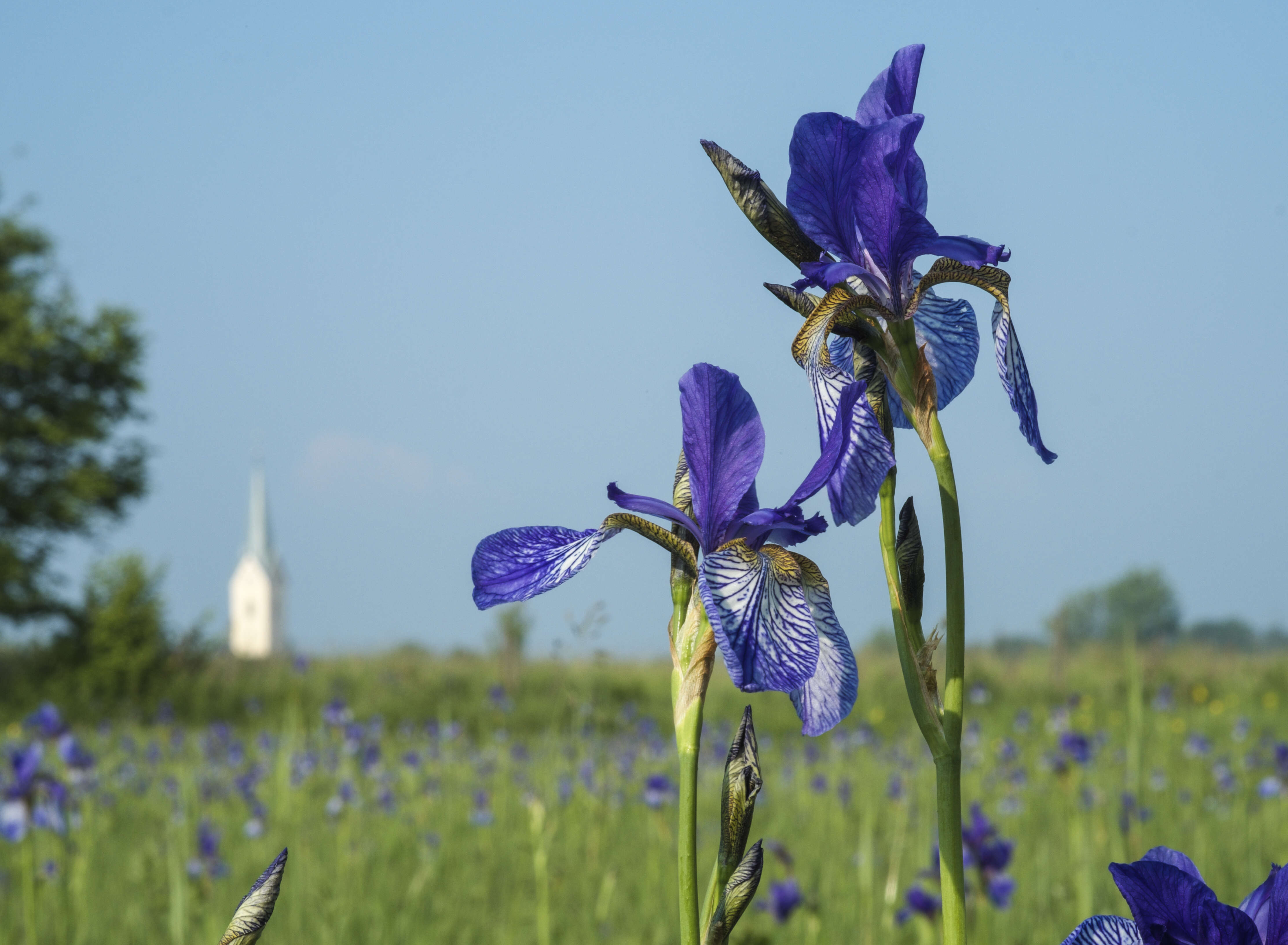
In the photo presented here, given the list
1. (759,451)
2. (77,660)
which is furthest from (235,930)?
(77,660)

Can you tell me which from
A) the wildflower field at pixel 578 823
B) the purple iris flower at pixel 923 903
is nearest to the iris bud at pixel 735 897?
the wildflower field at pixel 578 823

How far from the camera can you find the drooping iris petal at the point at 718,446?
2.55 feet

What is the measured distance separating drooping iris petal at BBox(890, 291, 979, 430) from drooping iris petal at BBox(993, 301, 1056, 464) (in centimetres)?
7

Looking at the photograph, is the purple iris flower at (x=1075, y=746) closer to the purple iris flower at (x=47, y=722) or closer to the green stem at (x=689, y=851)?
the purple iris flower at (x=47, y=722)

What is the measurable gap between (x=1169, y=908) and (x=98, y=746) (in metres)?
11.9

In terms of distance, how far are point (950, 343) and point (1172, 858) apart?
1.59 feet

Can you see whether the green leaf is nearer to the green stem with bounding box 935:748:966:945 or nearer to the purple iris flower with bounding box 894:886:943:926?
the green stem with bounding box 935:748:966:945

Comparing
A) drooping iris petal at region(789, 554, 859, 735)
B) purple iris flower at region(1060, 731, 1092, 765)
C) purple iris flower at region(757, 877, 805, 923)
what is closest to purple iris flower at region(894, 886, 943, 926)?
purple iris flower at region(757, 877, 805, 923)

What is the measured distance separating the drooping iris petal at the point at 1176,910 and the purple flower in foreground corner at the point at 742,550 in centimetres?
20

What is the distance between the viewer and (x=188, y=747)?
1052 cm

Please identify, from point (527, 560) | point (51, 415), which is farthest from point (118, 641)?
point (527, 560)

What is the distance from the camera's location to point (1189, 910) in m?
0.62

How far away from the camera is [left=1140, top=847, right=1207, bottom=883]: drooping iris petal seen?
668 millimetres

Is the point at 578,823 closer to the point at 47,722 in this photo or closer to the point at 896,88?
the point at 47,722
